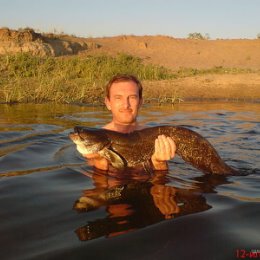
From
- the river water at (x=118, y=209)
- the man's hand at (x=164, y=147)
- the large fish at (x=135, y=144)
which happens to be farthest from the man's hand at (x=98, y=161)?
the man's hand at (x=164, y=147)

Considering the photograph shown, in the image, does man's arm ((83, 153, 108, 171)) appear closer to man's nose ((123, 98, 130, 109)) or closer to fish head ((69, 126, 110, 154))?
fish head ((69, 126, 110, 154))

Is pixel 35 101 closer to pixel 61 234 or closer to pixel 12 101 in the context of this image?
pixel 12 101

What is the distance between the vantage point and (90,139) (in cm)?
414

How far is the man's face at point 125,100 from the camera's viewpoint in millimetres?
4879

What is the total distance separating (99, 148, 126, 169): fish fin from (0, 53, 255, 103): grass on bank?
8541 mm

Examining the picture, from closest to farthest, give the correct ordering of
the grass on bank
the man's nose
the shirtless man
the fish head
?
the fish head < the shirtless man < the man's nose < the grass on bank

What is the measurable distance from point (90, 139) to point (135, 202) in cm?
88

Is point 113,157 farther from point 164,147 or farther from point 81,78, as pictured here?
point 81,78

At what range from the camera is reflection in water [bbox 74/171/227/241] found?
303cm

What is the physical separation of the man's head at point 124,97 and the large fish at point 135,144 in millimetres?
666

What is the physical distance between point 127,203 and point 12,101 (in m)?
9.53

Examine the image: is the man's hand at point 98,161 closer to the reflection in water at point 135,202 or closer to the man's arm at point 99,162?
the man's arm at point 99,162

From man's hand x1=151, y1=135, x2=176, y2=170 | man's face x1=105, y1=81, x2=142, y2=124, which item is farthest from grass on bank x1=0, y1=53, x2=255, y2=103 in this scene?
man's hand x1=151, y1=135, x2=176, y2=170

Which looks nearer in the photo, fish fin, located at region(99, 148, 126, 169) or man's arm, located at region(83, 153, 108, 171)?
fish fin, located at region(99, 148, 126, 169)
